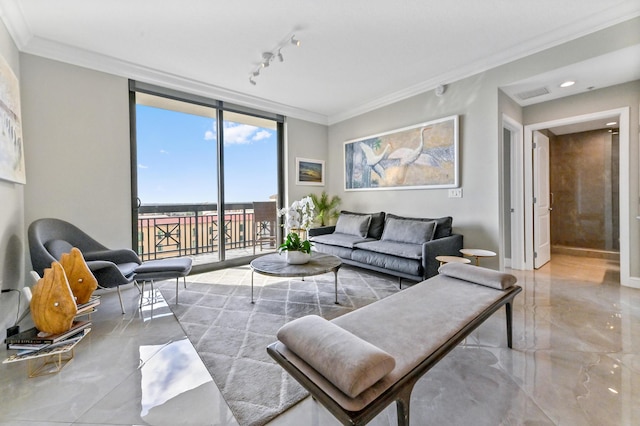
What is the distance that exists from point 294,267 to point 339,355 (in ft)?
5.86

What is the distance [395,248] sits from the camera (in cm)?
334

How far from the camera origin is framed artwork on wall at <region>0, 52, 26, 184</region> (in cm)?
212

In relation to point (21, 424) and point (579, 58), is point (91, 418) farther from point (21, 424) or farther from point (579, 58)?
point (579, 58)

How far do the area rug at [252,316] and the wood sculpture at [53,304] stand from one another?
0.79m

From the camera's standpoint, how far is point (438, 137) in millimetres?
3787

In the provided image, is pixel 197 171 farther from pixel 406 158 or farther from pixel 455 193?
pixel 455 193

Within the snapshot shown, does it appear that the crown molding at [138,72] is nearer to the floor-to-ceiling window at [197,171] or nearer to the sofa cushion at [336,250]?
the floor-to-ceiling window at [197,171]

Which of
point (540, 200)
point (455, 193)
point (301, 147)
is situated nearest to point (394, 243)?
point (455, 193)

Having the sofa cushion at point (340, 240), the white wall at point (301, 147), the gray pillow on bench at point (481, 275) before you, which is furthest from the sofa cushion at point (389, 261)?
the white wall at point (301, 147)

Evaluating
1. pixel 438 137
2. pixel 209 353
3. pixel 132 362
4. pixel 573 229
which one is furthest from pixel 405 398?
pixel 573 229

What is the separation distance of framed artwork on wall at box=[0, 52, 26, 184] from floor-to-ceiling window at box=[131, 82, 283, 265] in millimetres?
1070

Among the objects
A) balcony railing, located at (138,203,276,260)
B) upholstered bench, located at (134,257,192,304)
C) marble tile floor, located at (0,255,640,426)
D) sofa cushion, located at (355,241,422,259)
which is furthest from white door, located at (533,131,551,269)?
upholstered bench, located at (134,257,192,304)

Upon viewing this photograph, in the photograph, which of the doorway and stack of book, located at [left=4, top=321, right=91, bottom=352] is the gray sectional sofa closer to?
the doorway

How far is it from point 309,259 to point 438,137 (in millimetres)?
2537
